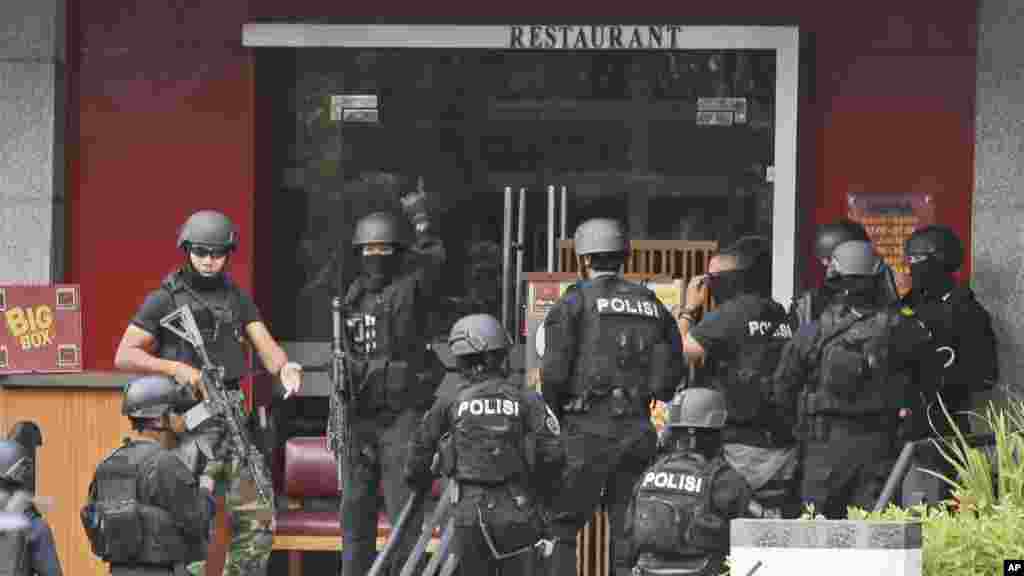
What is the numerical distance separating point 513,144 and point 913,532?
22.4ft

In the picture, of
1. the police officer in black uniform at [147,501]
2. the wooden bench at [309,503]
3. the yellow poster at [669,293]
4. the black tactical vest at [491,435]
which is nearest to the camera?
the police officer in black uniform at [147,501]

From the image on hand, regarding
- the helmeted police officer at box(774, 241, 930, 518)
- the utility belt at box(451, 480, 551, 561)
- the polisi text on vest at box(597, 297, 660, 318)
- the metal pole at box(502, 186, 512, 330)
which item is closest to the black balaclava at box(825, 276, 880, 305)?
the helmeted police officer at box(774, 241, 930, 518)

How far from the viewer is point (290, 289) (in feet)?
43.6

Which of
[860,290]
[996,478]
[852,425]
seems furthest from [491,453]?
[996,478]

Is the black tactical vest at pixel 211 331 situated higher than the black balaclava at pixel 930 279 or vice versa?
the black balaclava at pixel 930 279

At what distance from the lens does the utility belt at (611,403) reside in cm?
1046

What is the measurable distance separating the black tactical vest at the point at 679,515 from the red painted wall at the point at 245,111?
142 inches

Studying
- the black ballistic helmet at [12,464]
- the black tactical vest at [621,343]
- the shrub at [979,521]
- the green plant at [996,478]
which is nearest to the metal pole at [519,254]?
the black tactical vest at [621,343]

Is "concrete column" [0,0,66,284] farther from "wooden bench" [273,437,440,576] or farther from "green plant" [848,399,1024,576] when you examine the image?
"green plant" [848,399,1024,576]

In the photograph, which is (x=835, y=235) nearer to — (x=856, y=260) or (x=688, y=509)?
(x=856, y=260)

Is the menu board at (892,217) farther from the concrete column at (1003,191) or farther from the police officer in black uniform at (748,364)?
the police officer in black uniform at (748,364)

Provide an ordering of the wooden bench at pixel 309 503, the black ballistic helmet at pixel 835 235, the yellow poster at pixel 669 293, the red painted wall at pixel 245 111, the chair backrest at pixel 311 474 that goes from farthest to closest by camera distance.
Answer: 1. the red painted wall at pixel 245 111
2. the chair backrest at pixel 311 474
3. the wooden bench at pixel 309 503
4. the yellow poster at pixel 669 293
5. the black ballistic helmet at pixel 835 235

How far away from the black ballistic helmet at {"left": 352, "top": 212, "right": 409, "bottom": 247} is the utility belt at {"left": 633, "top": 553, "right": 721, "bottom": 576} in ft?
7.81

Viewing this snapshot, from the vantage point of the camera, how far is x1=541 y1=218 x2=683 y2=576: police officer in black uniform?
10.4 meters
